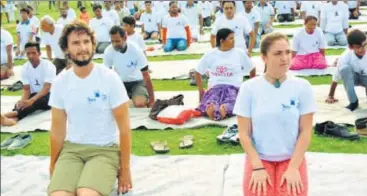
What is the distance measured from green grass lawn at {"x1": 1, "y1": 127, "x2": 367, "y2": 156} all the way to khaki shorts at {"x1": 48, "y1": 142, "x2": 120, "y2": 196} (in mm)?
1386

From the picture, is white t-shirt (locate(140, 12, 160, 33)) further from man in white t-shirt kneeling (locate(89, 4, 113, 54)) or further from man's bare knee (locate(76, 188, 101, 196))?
man's bare knee (locate(76, 188, 101, 196))

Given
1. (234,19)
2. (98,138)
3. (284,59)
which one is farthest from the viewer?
(234,19)

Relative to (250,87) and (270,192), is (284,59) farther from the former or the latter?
(270,192)

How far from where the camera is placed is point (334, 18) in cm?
1099

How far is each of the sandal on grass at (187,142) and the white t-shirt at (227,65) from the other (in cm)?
105

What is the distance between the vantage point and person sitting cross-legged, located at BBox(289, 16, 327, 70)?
27.4 ft

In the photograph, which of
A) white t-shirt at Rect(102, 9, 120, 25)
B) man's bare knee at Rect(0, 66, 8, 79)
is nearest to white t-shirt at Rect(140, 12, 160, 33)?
white t-shirt at Rect(102, 9, 120, 25)

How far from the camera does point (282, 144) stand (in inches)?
127

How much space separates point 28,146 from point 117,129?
1.94m

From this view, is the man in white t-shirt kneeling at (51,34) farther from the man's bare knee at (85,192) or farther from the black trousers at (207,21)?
the black trousers at (207,21)

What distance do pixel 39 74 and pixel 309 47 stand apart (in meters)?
4.21

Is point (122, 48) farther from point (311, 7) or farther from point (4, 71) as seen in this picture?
point (311, 7)

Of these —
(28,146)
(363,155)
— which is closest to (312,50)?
(363,155)

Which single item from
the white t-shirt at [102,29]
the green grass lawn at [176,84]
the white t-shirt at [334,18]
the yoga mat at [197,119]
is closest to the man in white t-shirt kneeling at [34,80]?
the yoga mat at [197,119]
